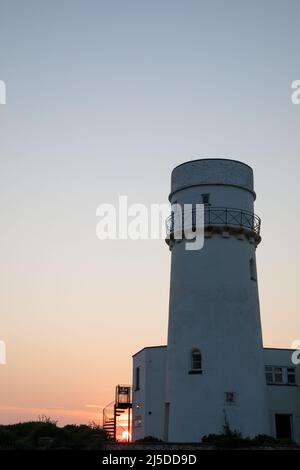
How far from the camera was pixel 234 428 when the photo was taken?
3847 cm

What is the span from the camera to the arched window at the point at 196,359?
130 ft

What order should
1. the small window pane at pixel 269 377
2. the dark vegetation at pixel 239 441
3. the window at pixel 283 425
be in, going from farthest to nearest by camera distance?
the small window pane at pixel 269 377
the window at pixel 283 425
the dark vegetation at pixel 239 441

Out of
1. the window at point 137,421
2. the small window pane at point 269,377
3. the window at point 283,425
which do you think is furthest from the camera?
the window at point 137,421

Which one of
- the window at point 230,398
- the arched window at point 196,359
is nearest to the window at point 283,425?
the window at point 230,398

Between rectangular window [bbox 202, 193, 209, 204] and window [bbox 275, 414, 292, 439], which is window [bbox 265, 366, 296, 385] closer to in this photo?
window [bbox 275, 414, 292, 439]

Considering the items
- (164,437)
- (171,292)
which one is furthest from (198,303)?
(164,437)

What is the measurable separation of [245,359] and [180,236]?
7.74 meters

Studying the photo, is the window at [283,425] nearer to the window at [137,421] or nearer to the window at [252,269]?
the window at [252,269]

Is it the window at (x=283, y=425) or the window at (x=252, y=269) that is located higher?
the window at (x=252, y=269)

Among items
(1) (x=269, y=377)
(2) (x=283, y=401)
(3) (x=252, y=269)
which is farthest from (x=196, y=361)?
(2) (x=283, y=401)

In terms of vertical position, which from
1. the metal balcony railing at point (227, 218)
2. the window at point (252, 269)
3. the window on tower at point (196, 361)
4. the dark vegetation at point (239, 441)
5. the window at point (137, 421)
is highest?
the metal balcony railing at point (227, 218)

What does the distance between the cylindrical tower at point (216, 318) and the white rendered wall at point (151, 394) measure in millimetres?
3711

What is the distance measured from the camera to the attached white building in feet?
128
